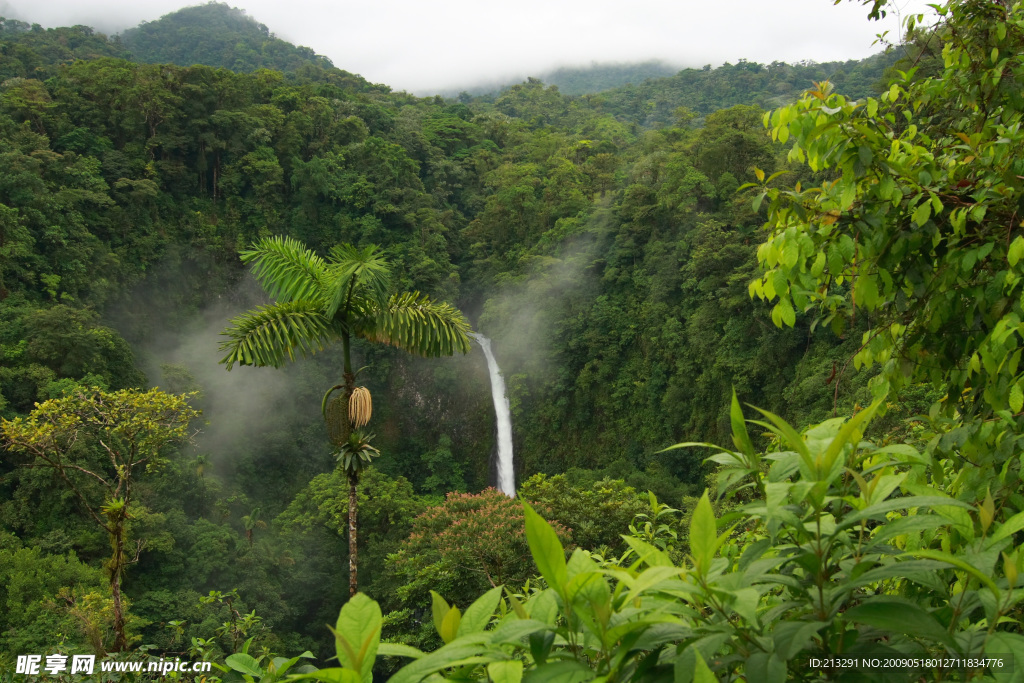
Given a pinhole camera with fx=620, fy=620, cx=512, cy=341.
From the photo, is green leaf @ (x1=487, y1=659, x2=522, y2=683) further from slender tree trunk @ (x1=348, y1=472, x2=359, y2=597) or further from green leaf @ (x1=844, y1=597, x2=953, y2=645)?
slender tree trunk @ (x1=348, y1=472, x2=359, y2=597)

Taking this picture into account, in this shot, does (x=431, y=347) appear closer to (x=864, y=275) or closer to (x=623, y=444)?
(x=864, y=275)

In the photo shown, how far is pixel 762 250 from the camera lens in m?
1.39

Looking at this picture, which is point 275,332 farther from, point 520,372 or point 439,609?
point 520,372

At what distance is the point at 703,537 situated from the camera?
1.80ft

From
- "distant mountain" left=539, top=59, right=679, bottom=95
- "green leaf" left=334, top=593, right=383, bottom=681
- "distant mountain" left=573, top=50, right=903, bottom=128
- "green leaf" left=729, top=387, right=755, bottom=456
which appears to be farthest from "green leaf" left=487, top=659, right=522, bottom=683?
"distant mountain" left=539, top=59, right=679, bottom=95

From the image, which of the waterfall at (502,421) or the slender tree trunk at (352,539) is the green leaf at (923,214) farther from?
the waterfall at (502,421)

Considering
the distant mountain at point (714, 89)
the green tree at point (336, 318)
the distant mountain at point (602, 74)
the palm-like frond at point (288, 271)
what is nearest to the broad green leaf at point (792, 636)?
the green tree at point (336, 318)

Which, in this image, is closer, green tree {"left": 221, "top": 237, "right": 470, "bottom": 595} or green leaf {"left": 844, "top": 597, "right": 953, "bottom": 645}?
green leaf {"left": 844, "top": 597, "right": 953, "bottom": 645}

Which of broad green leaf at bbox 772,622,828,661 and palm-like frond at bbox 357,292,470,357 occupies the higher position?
broad green leaf at bbox 772,622,828,661

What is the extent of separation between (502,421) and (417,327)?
40.4 ft

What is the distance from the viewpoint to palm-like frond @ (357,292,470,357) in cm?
507

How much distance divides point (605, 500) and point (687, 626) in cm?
804

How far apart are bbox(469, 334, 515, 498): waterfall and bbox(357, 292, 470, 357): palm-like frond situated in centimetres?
1107

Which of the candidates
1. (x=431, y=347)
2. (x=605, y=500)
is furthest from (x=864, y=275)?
(x=605, y=500)
